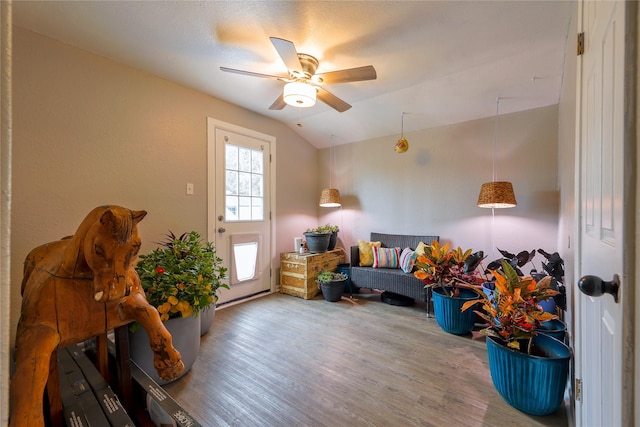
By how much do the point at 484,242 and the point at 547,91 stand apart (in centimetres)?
165

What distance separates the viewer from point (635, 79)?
55cm

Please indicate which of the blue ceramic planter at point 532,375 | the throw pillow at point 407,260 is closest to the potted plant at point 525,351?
the blue ceramic planter at point 532,375

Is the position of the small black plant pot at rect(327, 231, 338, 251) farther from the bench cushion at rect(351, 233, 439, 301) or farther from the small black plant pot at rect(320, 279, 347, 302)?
the small black plant pot at rect(320, 279, 347, 302)

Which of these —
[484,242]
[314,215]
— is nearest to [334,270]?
[314,215]

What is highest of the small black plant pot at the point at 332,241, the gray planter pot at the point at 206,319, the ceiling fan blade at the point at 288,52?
the ceiling fan blade at the point at 288,52

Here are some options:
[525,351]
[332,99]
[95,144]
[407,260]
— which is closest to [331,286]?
[407,260]

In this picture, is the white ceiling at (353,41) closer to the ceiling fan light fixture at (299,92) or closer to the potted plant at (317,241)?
the ceiling fan light fixture at (299,92)

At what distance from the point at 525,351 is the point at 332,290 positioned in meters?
2.01

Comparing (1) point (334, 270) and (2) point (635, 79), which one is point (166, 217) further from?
(2) point (635, 79)

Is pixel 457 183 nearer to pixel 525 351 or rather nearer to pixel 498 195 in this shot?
pixel 498 195

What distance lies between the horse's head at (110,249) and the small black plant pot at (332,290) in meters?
2.77

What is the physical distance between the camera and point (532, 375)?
1372 mm

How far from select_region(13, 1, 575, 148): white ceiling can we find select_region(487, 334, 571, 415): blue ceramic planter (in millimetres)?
2073

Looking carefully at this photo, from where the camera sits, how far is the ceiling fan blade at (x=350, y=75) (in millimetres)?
1828
